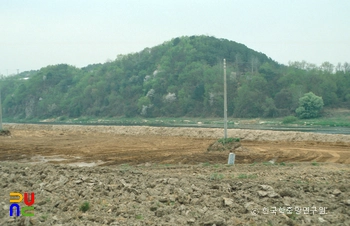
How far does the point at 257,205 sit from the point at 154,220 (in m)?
2.46

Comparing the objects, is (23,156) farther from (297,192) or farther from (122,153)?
(297,192)

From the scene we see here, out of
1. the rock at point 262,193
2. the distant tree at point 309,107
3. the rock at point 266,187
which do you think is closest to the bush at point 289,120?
the distant tree at point 309,107

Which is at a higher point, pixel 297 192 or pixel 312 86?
pixel 312 86

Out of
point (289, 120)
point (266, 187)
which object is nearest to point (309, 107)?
point (289, 120)

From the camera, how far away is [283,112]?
66.9 metres

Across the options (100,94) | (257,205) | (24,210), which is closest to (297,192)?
(257,205)

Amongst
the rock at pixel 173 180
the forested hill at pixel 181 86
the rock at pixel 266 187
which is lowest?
the rock at pixel 266 187

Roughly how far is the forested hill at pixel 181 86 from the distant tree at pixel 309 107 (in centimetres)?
391

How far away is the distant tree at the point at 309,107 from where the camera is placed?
60.9 m

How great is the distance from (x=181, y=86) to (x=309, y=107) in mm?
35034

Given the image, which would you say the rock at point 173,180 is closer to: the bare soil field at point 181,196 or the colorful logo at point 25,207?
the bare soil field at point 181,196

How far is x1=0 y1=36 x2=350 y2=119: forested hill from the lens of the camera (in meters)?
71.2

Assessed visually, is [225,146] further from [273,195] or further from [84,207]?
[84,207]

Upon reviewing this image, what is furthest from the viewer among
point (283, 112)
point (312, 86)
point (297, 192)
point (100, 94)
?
point (100, 94)
